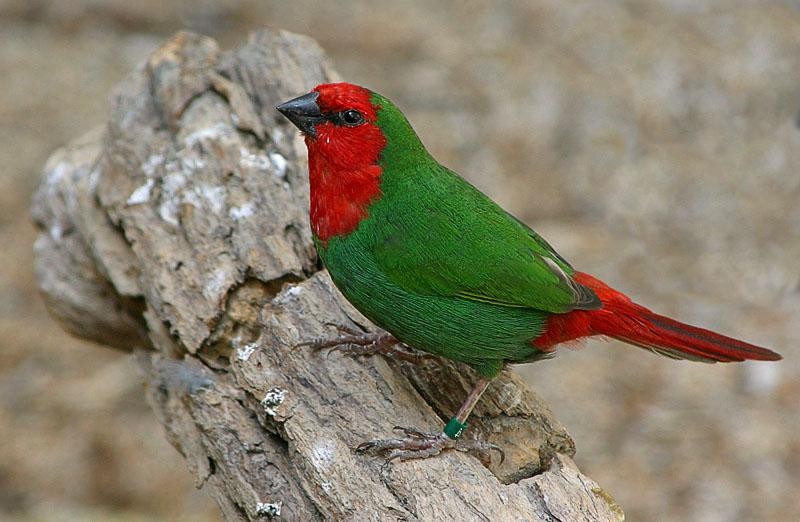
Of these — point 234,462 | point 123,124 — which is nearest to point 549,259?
point 234,462

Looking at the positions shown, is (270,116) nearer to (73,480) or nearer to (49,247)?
(49,247)

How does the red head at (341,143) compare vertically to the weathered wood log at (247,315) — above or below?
above

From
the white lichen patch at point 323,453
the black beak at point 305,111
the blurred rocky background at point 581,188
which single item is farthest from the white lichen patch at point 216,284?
the blurred rocky background at point 581,188

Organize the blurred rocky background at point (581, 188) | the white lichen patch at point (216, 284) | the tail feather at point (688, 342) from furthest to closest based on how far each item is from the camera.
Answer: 1. the blurred rocky background at point (581, 188)
2. the white lichen patch at point (216, 284)
3. the tail feather at point (688, 342)

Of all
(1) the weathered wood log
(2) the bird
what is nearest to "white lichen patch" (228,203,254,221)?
(1) the weathered wood log

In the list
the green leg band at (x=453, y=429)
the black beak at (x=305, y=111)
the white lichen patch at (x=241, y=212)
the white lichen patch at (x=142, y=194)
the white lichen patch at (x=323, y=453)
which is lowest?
the white lichen patch at (x=323, y=453)

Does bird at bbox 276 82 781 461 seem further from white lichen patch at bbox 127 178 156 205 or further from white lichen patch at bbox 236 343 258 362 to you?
white lichen patch at bbox 127 178 156 205

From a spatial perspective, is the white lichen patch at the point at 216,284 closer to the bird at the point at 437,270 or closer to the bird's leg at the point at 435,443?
the bird at the point at 437,270
